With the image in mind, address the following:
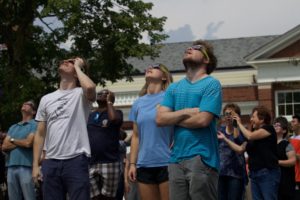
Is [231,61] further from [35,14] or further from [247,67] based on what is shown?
[35,14]

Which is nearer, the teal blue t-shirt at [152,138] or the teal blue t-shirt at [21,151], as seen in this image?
the teal blue t-shirt at [152,138]

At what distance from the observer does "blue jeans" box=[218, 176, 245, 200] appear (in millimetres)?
10258

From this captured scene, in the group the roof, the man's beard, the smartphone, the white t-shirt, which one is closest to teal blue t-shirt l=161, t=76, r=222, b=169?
the man's beard

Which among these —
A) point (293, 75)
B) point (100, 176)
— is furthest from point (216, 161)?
point (293, 75)

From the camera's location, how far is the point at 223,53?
4972 cm

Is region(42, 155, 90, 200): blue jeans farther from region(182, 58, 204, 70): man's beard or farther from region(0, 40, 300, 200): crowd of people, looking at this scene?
region(182, 58, 204, 70): man's beard

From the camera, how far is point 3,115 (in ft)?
80.0

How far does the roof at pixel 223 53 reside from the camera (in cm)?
4791


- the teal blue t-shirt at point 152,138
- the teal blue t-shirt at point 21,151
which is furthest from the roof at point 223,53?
the teal blue t-shirt at point 152,138

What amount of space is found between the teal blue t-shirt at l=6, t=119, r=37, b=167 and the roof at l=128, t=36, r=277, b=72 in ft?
119

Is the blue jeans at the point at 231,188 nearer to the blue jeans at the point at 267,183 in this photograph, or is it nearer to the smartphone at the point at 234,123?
the blue jeans at the point at 267,183

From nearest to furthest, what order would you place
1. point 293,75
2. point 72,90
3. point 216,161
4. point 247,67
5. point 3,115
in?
point 216,161 → point 72,90 → point 3,115 → point 293,75 → point 247,67

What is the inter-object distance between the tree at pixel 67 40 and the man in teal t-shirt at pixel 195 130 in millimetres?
18449

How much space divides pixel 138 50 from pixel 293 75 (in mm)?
20040
